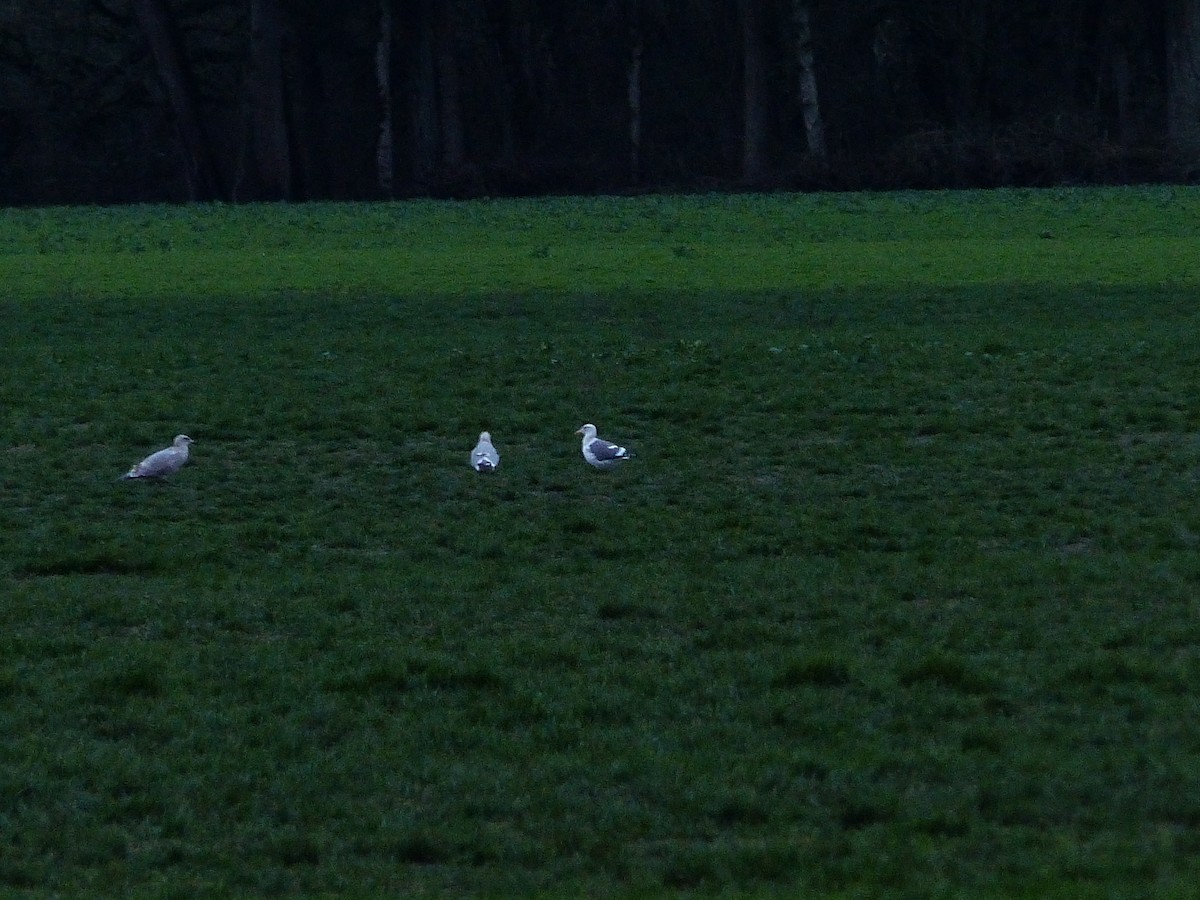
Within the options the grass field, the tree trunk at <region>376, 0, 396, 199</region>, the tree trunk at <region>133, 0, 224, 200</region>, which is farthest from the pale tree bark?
the grass field

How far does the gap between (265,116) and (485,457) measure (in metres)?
36.5

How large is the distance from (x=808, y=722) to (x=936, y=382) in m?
9.48

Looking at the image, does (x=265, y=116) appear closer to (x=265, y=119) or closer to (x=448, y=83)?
(x=265, y=119)

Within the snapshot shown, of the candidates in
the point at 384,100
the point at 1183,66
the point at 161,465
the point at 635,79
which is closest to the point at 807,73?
the point at 1183,66

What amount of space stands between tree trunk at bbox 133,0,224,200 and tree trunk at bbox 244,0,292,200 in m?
2.22

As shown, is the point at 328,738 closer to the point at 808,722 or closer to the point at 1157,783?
the point at 808,722

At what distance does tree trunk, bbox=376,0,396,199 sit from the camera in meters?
53.9

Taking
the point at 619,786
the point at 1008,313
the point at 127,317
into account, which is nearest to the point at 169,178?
the point at 127,317

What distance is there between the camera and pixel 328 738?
770 cm

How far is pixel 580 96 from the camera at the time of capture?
6112 centimetres

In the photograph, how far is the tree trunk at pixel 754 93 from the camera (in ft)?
159

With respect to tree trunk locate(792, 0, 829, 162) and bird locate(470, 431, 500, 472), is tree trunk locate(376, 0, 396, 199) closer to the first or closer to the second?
tree trunk locate(792, 0, 829, 162)

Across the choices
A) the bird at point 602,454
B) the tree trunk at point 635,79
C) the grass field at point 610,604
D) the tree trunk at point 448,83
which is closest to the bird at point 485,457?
the grass field at point 610,604

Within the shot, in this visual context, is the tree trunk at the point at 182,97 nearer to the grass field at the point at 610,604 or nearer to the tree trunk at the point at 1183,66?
the tree trunk at the point at 1183,66
